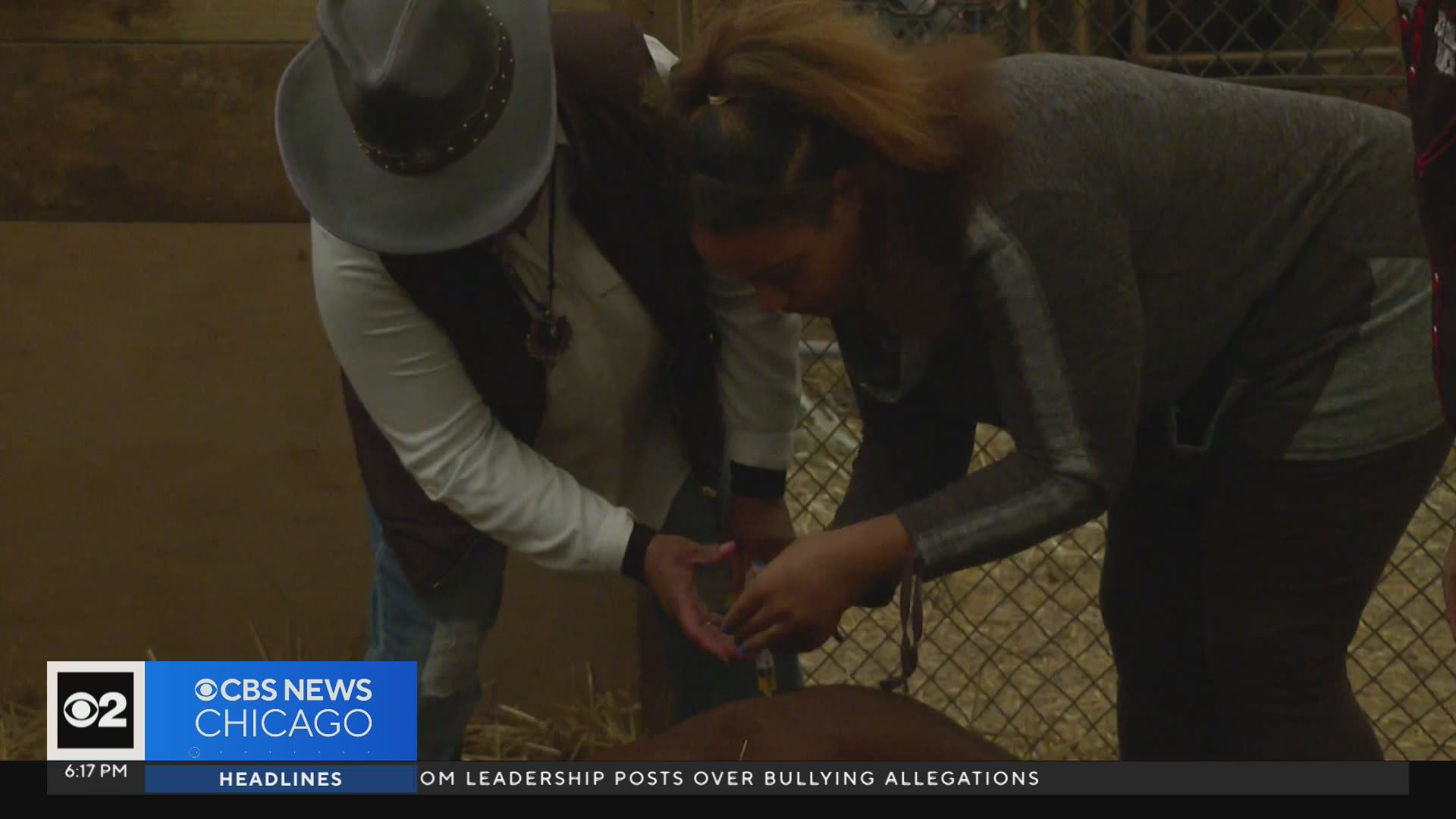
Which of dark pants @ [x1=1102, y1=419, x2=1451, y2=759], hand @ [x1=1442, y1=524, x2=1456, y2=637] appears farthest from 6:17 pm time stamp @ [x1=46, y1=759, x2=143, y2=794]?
hand @ [x1=1442, y1=524, x2=1456, y2=637]

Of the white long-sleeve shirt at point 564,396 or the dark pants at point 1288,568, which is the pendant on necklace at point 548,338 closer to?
the white long-sleeve shirt at point 564,396

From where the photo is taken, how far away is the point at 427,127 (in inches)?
73.1

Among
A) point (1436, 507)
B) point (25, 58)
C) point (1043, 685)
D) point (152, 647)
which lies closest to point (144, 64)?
point (25, 58)

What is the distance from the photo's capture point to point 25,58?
3006 millimetres

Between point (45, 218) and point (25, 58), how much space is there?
30cm

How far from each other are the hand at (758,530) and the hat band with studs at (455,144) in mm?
→ 752

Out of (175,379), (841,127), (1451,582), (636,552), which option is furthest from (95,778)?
(1451,582)

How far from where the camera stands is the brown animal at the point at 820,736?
5.95 ft

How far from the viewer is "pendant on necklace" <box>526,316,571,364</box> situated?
2117 millimetres

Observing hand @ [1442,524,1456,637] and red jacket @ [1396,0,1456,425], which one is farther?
hand @ [1442,524,1456,637]

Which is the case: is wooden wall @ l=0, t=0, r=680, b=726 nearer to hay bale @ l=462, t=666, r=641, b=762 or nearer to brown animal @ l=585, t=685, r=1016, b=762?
hay bale @ l=462, t=666, r=641, b=762

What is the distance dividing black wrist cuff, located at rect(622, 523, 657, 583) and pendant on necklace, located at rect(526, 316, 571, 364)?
10.7 inches

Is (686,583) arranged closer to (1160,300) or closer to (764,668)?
(764,668)

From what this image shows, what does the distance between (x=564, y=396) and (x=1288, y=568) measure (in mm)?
947
